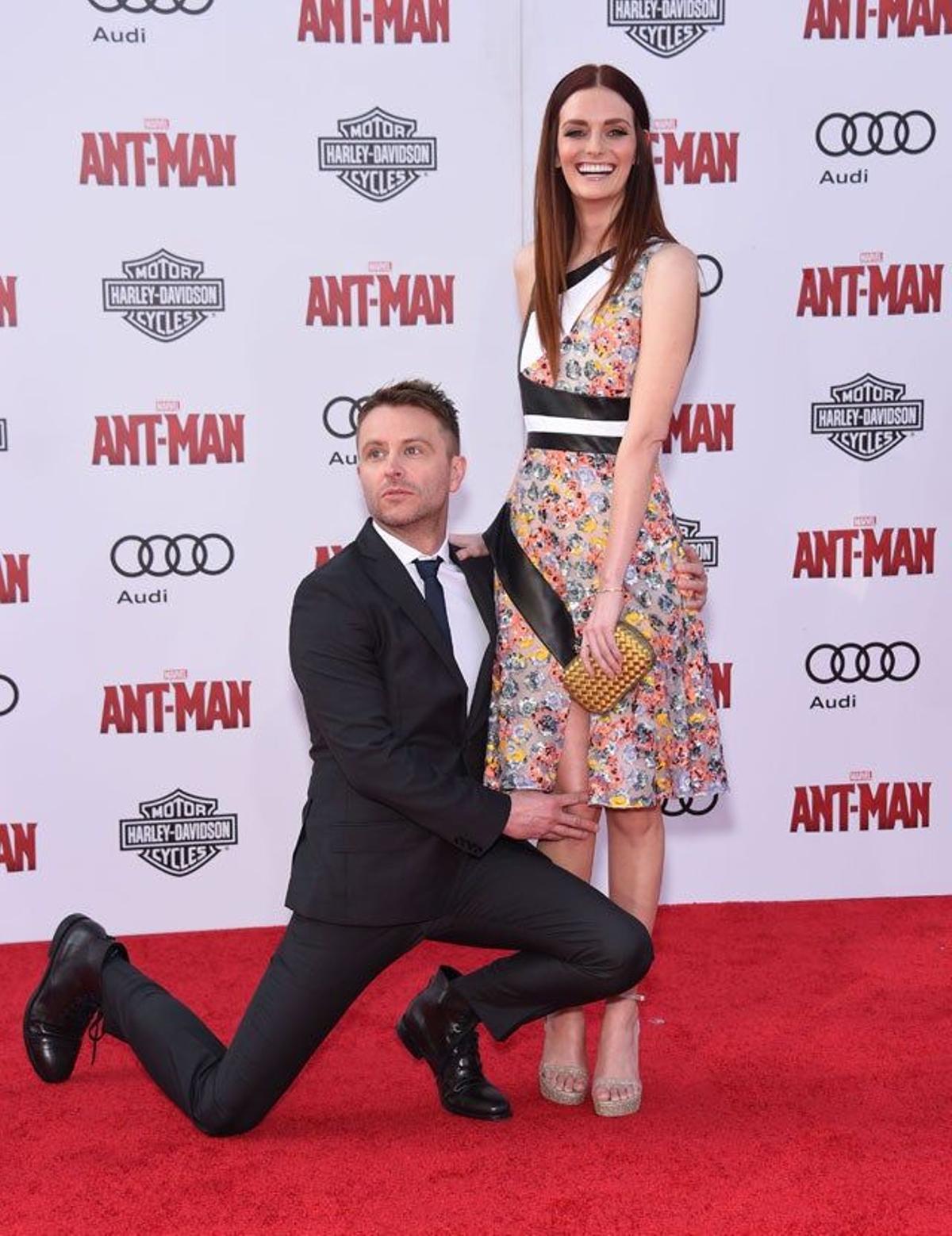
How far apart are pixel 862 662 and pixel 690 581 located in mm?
1485

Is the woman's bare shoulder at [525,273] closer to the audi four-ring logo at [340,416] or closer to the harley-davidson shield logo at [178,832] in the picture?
the audi four-ring logo at [340,416]

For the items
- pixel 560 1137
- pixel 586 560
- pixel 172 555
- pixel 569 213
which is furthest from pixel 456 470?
pixel 172 555

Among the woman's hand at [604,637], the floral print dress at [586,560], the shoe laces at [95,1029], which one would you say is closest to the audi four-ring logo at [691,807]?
the floral print dress at [586,560]

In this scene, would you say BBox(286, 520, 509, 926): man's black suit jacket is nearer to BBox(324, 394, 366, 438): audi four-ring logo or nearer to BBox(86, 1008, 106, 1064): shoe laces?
BBox(86, 1008, 106, 1064): shoe laces

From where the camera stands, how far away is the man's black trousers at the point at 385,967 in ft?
8.31

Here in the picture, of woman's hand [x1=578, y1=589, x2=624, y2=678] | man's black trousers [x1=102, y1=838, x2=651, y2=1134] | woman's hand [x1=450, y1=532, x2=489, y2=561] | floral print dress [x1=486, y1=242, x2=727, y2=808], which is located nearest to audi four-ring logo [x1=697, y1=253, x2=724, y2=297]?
floral print dress [x1=486, y1=242, x2=727, y2=808]

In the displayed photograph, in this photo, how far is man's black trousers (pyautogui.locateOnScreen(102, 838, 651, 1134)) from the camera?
99.7 inches

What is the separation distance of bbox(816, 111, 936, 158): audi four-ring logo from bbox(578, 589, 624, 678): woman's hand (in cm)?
182

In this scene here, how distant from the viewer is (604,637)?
2.58m

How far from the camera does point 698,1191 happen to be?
242 cm

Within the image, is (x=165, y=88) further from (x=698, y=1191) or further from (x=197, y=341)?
(x=698, y=1191)

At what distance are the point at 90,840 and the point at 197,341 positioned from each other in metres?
1.28

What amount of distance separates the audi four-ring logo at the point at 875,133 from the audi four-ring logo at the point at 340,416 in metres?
1.34

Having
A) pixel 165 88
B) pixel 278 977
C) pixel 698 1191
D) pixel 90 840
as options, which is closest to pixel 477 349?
pixel 165 88
